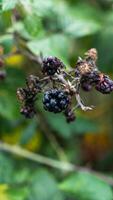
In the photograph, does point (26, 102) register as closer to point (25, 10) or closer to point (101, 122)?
point (25, 10)

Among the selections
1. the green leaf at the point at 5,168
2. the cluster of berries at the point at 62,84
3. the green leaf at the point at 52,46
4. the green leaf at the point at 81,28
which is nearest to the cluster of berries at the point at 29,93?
the cluster of berries at the point at 62,84

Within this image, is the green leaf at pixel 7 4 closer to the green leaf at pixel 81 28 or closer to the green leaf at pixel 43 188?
the green leaf at pixel 81 28

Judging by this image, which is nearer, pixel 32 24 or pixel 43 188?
pixel 32 24

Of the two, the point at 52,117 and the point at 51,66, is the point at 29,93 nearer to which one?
the point at 51,66

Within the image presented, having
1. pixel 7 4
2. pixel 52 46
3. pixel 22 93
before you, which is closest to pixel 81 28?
pixel 52 46

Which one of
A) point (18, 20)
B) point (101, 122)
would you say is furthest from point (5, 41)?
point (101, 122)
